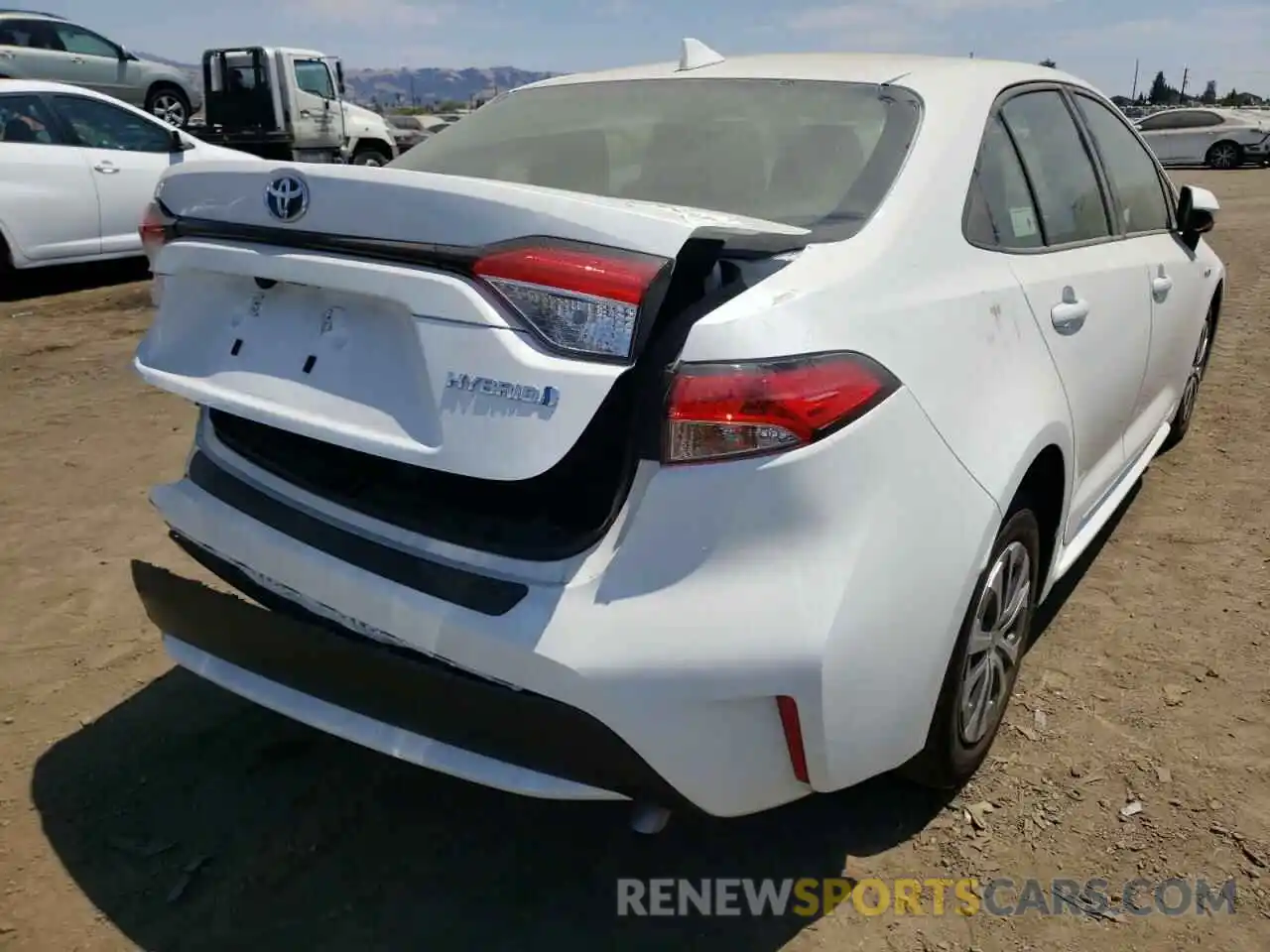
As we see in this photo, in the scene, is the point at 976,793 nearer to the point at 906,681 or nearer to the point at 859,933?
the point at 859,933

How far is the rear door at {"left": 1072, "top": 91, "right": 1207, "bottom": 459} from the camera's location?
3.35m

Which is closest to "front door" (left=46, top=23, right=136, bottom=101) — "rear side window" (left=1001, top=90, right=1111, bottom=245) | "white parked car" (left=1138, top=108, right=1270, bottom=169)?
"rear side window" (left=1001, top=90, right=1111, bottom=245)

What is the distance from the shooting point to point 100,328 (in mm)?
7199

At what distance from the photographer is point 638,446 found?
70.3 inches

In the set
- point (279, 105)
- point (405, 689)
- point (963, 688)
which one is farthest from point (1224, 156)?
point (405, 689)

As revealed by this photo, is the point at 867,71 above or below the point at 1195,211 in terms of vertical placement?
above

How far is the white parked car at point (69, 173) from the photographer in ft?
26.1

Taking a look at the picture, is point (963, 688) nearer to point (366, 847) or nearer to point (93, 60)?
point (366, 847)

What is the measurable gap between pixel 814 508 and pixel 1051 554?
1270 mm

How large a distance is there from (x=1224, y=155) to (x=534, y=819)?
1062 inches

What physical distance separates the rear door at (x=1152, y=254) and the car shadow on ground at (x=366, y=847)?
1.83m

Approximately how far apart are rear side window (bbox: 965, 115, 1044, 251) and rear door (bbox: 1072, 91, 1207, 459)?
78cm

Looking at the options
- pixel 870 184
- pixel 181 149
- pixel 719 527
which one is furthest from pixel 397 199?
pixel 181 149

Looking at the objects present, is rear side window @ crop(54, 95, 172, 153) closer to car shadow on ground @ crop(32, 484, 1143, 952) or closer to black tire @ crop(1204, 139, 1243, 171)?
car shadow on ground @ crop(32, 484, 1143, 952)
